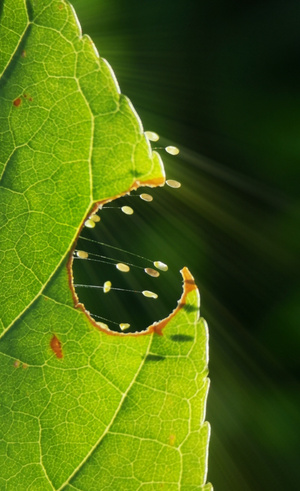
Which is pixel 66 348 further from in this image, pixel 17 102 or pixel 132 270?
pixel 132 270

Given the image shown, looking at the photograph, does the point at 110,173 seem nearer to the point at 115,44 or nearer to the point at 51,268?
the point at 51,268

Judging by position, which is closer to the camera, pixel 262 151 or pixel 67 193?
pixel 67 193

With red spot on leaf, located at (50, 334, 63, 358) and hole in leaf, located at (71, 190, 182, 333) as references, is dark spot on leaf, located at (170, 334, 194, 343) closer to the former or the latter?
red spot on leaf, located at (50, 334, 63, 358)

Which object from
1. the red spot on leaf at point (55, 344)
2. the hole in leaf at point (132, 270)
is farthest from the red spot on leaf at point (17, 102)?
the hole in leaf at point (132, 270)

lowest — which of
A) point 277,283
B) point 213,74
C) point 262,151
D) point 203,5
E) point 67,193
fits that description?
point 277,283

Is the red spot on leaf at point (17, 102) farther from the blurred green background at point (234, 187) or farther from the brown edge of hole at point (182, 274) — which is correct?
the blurred green background at point (234, 187)

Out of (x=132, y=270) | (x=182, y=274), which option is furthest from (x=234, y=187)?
(x=182, y=274)

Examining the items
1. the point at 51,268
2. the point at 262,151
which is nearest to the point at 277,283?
the point at 262,151
